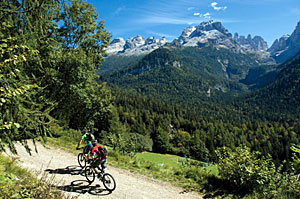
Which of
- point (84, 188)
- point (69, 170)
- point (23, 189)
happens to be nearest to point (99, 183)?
point (84, 188)

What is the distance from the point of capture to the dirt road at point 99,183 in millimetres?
7844

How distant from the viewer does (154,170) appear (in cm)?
1139

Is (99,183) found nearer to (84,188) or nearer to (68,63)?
(84,188)

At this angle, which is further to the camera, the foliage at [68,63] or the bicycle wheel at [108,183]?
the bicycle wheel at [108,183]

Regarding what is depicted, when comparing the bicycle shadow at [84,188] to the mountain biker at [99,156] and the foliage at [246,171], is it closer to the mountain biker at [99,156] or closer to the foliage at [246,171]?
the mountain biker at [99,156]

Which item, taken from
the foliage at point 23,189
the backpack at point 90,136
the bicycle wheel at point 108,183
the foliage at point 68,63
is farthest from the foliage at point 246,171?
the foliage at point 68,63

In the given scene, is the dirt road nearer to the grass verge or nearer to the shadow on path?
the shadow on path

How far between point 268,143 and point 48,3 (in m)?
141

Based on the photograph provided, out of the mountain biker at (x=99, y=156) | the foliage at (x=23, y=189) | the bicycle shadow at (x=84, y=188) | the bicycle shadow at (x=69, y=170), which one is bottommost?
the bicycle shadow at (x=84, y=188)

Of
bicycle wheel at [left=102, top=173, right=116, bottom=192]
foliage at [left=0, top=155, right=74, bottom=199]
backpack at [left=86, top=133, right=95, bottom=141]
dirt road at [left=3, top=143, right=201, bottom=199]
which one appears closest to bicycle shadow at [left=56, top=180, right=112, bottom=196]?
dirt road at [left=3, top=143, right=201, bottom=199]

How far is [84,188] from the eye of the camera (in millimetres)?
8141

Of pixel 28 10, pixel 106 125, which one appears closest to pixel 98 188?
pixel 28 10

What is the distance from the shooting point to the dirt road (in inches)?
309

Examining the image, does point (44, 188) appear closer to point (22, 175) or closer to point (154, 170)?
point (22, 175)
